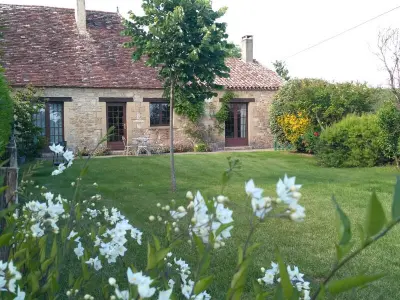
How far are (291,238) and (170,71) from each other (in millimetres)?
4513

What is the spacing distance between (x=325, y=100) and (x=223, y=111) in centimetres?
460

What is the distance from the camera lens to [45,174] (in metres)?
10.6

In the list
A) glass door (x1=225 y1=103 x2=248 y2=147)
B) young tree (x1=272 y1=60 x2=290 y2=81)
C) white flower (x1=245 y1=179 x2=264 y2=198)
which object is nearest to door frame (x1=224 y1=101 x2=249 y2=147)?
glass door (x1=225 y1=103 x2=248 y2=147)

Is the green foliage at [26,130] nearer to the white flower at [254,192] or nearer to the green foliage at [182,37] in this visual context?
the green foliage at [182,37]

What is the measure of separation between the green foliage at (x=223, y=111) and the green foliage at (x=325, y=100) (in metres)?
2.66

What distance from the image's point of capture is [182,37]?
807 centimetres

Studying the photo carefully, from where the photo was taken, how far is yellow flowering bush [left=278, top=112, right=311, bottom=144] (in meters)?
17.5

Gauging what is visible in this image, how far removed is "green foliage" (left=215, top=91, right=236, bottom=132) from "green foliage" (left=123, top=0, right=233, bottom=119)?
10801mm

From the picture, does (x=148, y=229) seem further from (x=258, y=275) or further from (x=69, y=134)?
(x=69, y=134)

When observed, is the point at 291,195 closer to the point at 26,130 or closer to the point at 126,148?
the point at 26,130

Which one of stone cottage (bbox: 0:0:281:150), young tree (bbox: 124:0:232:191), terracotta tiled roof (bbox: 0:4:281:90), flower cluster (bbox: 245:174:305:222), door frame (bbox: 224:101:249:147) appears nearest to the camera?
flower cluster (bbox: 245:174:305:222)

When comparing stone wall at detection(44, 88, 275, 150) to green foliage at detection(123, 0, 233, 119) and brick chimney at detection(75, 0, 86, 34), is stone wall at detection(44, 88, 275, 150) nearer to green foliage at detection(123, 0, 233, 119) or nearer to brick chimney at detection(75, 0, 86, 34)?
brick chimney at detection(75, 0, 86, 34)

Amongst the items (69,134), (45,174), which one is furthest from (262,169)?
(69,134)

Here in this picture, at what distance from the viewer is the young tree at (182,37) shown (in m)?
7.96
